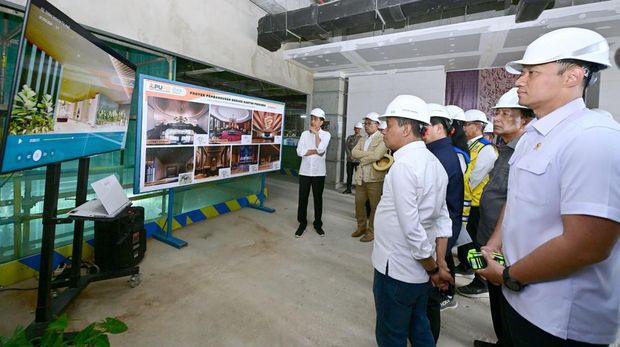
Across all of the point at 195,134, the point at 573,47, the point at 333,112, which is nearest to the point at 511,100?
the point at 573,47

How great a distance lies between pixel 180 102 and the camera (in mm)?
3189

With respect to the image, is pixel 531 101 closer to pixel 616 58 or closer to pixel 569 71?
pixel 569 71

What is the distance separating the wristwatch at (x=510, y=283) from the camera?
916 mm

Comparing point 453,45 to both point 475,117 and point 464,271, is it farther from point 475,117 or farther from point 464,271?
point 464,271

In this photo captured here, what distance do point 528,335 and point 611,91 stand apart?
6.52m

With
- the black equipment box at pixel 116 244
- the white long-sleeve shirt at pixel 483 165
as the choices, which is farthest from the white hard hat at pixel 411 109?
the black equipment box at pixel 116 244

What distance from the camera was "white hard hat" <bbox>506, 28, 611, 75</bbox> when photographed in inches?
33.1

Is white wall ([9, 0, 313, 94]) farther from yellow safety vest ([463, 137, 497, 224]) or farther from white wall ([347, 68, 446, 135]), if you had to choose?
yellow safety vest ([463, 137, 497, 224])

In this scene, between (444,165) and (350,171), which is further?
(350,171)

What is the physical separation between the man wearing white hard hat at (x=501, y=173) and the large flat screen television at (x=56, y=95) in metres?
2.74

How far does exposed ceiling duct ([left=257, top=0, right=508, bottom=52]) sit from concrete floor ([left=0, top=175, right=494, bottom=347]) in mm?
3078

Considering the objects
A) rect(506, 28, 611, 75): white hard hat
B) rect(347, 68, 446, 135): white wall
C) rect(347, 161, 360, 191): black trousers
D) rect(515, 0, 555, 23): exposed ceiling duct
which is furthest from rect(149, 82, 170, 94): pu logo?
rect(347, 68, 446, 135): white wall

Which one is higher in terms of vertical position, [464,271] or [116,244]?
[116,244]

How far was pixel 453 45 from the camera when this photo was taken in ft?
15.8
